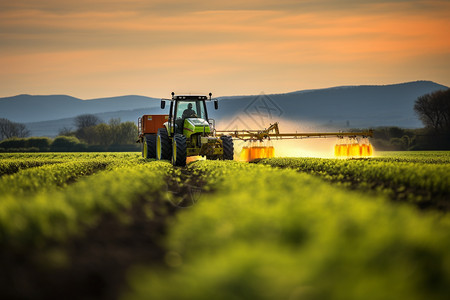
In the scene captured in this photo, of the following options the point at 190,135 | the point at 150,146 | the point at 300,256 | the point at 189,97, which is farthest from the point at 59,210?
the point at 150,146

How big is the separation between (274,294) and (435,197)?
10.3 metres

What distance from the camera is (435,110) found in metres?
93.6

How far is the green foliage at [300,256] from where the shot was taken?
14.9 feet

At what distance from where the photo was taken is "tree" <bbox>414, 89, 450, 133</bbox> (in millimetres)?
92125

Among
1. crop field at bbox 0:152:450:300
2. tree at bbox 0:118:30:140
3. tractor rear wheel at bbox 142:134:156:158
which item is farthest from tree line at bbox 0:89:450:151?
crop field at bbox 0:152:450:300

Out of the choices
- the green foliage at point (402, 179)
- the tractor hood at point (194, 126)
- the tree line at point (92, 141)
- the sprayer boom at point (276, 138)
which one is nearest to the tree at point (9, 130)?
the tree line at point (92, 141)

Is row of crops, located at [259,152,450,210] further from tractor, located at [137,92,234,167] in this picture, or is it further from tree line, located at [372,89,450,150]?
tree line, located at [372,89,450,150]

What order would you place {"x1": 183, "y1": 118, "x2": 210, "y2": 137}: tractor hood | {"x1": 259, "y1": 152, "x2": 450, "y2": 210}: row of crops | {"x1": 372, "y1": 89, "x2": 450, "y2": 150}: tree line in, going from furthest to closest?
{"x1": 372, "y1": 89, "x2": 450, "y2": 150}: tree line
{"x1": 183, "y1": 118, "x2": 210, "y2": 137}: tractor hood
{"x1": 259, "y1": 152, "x2": 450, "y2": 210}: row of crops

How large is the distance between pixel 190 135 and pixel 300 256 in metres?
20.7

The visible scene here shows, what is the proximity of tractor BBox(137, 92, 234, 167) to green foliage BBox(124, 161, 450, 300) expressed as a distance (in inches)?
618

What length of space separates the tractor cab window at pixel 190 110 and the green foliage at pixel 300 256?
17998 millimetres

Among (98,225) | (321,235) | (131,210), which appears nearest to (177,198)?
(131,210)

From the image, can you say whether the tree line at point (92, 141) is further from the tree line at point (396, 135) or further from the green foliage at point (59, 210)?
the green foliage at point (59, 210)

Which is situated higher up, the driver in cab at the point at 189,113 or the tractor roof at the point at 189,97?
the tractor roof at the point at 189,97
